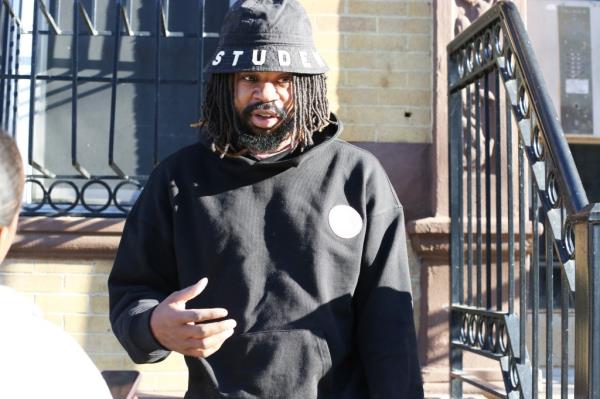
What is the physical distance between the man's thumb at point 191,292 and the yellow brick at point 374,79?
236 centimetres

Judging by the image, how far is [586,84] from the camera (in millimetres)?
5844

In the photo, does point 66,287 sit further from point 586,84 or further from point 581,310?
point 586,84

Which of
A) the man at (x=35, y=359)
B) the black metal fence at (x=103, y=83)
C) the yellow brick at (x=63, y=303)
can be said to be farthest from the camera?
the black metal fence at (x=103, y=83)

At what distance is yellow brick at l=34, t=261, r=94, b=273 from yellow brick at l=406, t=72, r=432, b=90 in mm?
1651

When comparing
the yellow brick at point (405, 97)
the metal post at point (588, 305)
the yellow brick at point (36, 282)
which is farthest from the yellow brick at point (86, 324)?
the metal post at point (588, 305)

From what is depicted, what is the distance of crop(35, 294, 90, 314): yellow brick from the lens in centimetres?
450

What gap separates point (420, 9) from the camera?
474cm

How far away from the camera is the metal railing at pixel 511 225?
304 centimetres

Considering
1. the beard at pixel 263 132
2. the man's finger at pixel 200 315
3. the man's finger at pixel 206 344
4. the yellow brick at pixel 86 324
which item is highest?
the beard at pixel 263 132

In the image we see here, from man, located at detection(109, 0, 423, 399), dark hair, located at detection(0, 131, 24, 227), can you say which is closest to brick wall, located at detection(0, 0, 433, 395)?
man, located at detection(109, 0, 423, 399)

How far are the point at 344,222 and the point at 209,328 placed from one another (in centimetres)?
56

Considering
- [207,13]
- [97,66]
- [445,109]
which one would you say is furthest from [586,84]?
[97,66]

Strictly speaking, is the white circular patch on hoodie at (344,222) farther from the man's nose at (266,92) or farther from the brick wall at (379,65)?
the brick wall at (379,65)

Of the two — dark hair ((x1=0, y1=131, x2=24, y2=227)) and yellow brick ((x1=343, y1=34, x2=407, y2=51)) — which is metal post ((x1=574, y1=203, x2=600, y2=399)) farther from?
yellow brick ((x1=343, y1=34, x2=407, y2=51))
